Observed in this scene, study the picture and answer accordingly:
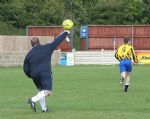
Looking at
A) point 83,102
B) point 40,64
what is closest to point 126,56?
point 83,102

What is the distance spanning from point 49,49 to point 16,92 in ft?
22.9

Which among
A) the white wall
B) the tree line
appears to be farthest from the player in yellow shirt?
the tree line

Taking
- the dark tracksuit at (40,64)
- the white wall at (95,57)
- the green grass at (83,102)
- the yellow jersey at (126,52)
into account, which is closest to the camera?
the green grass at (83,102)

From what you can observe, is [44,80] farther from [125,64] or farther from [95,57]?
[95,57]

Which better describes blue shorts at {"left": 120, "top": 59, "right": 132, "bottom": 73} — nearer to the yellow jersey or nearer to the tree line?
the yellow jersey

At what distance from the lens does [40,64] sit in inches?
588

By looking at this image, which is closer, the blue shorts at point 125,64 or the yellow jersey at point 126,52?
the yellow jersey at point 126,52

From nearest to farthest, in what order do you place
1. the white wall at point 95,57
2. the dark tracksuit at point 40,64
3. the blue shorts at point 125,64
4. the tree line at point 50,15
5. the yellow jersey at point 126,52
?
the dark tracksuit at point 40,64, the yellow jersey at point 126,52, the blue shorts at point 125,64, the white wall at point 95,57, the tree line at point 50,15

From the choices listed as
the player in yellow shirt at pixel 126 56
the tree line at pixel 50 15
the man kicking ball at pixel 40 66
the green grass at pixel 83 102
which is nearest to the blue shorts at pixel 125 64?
the player in yellow shirt at pixel 126 56

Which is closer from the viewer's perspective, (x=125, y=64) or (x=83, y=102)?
(x=83, y=102)

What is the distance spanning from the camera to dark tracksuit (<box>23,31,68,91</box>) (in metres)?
14.9

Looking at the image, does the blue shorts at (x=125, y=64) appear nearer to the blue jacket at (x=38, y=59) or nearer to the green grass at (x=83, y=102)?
the green grass at (x=83, y=102)

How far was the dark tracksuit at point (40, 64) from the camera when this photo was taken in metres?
14.9

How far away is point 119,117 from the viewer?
13977 millimetres
